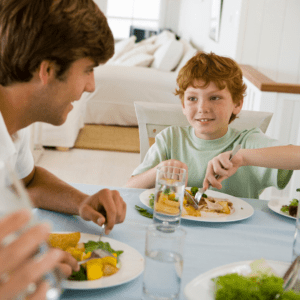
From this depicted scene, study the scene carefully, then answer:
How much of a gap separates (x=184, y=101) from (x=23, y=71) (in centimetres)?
78

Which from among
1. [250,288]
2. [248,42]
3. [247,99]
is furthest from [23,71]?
[248,42]

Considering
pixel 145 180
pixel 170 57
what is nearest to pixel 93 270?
pixel 145 180

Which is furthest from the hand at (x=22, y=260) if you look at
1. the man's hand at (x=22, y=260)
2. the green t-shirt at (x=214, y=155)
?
the green t-shirt at (x=214, y=155)

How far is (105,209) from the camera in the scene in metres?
0.87

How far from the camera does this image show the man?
0.85 m

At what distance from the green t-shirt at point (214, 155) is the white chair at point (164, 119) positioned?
2.7 inches

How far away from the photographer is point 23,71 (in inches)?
35.8

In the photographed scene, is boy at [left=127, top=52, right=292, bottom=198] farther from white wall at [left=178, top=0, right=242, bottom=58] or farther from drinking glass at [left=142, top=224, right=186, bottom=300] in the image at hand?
white wall at [left=178, top=0, right=242, bottom=58]

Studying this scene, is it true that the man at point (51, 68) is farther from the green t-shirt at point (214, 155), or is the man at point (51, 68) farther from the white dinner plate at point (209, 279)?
the green t-shirt at point (214, 155)

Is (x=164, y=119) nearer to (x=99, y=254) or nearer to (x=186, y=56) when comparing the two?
(x=99, y=254)

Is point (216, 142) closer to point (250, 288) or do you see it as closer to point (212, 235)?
point (212, 235)

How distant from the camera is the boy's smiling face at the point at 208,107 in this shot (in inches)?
58.4

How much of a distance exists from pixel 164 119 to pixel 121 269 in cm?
103

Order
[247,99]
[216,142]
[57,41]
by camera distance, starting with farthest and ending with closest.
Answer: [247,99], [216,142], [57,41]
